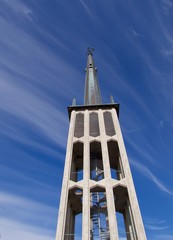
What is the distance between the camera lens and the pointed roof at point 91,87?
2623cm

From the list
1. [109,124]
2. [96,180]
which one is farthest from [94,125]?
[96,180]

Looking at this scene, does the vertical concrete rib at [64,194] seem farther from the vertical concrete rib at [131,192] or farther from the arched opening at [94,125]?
the vertical concrete rib at [131,192]

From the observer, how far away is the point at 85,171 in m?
17.3

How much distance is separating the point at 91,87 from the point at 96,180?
14.1 m

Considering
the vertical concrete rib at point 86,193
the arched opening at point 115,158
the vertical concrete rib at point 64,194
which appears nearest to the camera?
the vertical concrete rib at point 64,194

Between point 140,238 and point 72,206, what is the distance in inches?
286

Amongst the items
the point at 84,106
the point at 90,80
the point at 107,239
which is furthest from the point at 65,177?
the point at 90,80

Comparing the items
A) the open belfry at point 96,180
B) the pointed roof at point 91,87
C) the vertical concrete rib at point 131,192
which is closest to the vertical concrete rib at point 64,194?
the open belfry at point 96,180

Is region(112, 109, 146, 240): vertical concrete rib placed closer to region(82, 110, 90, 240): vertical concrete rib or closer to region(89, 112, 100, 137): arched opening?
region(89, 112, 100, 137): arched opening

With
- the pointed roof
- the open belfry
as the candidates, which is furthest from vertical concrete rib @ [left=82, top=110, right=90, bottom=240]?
the pointed roof

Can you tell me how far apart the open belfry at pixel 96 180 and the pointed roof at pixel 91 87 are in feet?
0.44

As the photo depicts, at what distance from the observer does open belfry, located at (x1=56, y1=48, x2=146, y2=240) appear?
47.8ft

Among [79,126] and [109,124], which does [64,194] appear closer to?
[79,126]

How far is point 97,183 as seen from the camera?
651 inches
